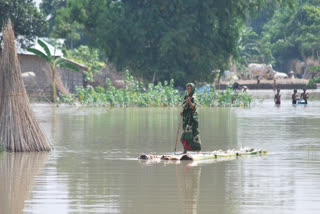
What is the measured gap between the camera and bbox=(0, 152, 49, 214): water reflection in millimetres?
8328

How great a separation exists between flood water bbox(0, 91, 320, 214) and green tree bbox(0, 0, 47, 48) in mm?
17297

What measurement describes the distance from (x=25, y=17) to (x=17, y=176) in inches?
1024

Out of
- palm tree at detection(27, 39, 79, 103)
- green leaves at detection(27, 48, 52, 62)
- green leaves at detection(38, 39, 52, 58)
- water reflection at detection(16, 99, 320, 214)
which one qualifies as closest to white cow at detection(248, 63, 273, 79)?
palm tree at detection(27, 39, 79, 103)

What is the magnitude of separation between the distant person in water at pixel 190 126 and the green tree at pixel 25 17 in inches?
848

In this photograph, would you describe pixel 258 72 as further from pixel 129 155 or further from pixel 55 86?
pixel 129 155

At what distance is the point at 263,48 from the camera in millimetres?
80625

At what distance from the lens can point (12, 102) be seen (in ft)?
43.6

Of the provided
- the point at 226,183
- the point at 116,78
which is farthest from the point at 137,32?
the point at 226,183

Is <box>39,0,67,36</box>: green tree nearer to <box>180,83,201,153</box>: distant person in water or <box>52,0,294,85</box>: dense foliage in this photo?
<box>52,0,294,85</box>: dense foliage

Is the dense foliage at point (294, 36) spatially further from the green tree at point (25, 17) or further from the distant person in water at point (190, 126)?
the distant person in water at point (190, 126)

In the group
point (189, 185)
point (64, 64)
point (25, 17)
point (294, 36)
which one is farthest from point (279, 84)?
point (189, 185)

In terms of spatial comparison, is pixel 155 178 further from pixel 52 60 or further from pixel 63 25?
pixel 63 25

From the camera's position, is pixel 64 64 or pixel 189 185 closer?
pixel 189 185

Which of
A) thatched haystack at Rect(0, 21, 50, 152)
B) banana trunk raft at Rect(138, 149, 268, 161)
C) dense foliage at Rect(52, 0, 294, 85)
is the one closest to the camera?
banana trunk raft at Rect(138, 149, 268, 161)
